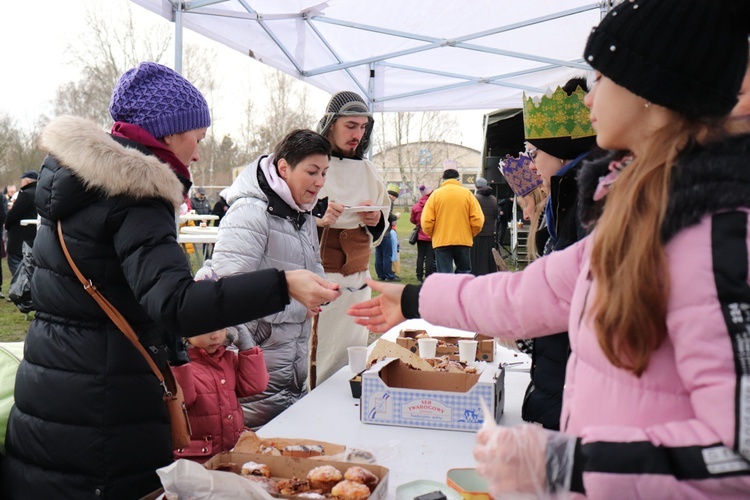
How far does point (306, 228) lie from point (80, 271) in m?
1.43

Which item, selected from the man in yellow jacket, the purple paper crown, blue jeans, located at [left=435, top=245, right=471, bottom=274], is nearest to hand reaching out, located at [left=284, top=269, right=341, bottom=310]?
the purple paper crown

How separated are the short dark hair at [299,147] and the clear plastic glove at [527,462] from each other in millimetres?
2033

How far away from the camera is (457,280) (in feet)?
4.44

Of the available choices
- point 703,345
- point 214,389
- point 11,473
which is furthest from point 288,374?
point 703,345

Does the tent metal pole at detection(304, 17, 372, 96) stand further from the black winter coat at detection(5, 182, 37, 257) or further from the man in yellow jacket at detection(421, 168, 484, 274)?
the black winter coat at detection(5, 182, 37, 257)

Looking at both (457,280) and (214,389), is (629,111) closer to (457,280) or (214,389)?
(457,280)

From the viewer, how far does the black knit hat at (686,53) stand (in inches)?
36.1

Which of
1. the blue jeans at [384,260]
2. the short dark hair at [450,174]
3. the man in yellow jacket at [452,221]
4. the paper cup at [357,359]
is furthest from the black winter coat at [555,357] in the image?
the blue jeans at [384,260]

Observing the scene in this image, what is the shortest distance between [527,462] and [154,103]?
138 cm

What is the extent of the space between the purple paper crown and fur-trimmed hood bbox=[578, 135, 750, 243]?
1881mm

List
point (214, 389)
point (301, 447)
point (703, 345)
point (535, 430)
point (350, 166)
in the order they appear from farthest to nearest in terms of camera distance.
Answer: point (350, 166) < point (214, 389) < point (301, 447) < point (535, 430) < point (703, 345)

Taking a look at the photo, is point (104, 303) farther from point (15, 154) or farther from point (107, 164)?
point (15, 154)

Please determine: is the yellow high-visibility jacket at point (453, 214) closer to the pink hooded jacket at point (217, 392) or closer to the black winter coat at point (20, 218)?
the black winter coat at point (20, 218)

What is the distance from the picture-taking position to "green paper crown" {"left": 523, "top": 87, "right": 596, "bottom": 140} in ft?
6.74
